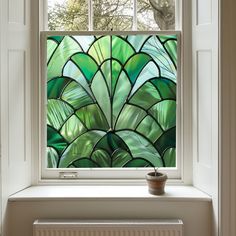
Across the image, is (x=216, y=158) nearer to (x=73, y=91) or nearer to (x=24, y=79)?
(x=73, y=91)

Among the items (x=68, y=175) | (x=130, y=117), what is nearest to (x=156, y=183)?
(x=130, y=117)

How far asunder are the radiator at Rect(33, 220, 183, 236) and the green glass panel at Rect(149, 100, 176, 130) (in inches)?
24.6

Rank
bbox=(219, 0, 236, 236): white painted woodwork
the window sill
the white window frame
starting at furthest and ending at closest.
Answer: the white window frame < the window sill < bbox=(219, 0, 236, 236): white painted woodwork

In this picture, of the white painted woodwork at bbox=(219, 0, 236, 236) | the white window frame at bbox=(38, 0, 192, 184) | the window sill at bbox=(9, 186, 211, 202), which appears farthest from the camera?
the white window frame at bbox=(38, 0, 192, 184)

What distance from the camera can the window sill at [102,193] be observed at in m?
2.48

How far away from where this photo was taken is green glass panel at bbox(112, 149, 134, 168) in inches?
109

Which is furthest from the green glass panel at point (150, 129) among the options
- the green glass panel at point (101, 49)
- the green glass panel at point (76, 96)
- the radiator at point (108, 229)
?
the radiator at point (108, 229)

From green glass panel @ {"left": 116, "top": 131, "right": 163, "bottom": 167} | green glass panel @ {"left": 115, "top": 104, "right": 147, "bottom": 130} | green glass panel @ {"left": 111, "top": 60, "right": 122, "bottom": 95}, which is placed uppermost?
green glass panel @ {"left": 111, "top": 60, "right": 122, "bottom": 95}

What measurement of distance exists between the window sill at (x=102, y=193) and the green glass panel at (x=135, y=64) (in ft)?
2.18

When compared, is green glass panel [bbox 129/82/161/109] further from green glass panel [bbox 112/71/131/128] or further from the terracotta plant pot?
the terracotta plant pot

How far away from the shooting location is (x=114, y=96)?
2756 mm

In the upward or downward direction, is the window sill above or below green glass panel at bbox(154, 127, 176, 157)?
below

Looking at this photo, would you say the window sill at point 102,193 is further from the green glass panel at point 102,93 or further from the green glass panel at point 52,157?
the green glass panel at point 102,93

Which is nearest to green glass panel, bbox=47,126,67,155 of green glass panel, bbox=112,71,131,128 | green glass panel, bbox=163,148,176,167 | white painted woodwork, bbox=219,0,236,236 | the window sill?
the window sill
